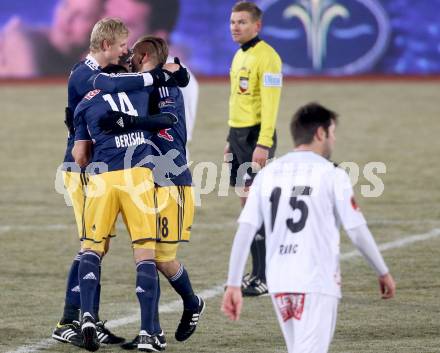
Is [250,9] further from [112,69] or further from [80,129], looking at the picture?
[80,129]

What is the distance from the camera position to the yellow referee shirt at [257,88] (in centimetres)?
954

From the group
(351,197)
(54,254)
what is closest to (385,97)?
(54,254)

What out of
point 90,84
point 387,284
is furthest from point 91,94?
point 387,284

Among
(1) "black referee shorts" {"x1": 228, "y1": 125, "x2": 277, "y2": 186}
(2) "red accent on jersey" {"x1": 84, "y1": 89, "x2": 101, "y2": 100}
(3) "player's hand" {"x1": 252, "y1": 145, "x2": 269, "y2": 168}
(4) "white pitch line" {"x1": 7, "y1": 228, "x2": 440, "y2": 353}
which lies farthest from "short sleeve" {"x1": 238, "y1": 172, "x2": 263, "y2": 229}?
(1) "black referee shorts" {"x1": 228, "y1": 125, "x2": 277, "y2": 186}

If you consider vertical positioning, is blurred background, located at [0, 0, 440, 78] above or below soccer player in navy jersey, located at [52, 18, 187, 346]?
above

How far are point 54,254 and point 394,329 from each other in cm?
407

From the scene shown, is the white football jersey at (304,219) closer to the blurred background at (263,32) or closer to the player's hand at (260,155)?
the player's hand at (260,155)

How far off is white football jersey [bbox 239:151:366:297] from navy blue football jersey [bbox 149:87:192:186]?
2.11 m

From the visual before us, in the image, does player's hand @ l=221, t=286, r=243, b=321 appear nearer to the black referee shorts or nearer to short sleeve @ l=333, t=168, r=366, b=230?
short sleeve @ l=333, t=168, r=366, b=230

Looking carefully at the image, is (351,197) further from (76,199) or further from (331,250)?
(76,199)

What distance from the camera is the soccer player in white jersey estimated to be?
573 centimetres

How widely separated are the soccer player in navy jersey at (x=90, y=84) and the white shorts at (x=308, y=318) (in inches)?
89.9

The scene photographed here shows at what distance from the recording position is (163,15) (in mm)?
26094

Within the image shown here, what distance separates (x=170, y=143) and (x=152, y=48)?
26.4 inches
